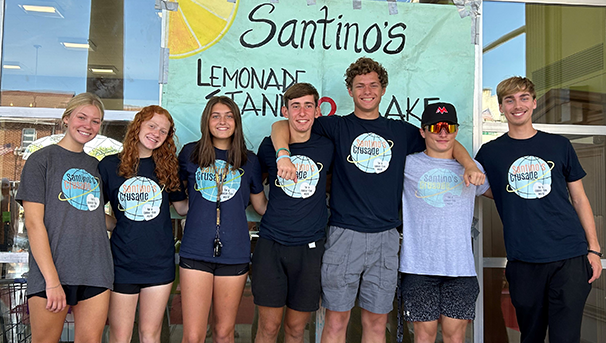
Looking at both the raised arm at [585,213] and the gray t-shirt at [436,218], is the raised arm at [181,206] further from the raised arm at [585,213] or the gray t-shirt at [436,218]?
the raised arm at [585,213]

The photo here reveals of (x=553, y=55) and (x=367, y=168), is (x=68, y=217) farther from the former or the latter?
(x=553, y=55)

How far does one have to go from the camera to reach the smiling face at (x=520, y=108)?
319 cm

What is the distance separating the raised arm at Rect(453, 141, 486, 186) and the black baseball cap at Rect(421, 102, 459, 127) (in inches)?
8.3

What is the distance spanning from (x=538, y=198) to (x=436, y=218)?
68 centimetres

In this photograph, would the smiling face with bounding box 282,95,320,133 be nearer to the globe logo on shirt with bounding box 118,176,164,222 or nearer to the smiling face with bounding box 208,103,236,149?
the smiling face with bounding box 208,103,236,149

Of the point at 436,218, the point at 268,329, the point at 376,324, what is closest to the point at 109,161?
the point at 268,329

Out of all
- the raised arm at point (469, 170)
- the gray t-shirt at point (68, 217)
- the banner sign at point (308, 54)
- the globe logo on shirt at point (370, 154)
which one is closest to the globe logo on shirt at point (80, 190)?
the gray t-shirt at point (68, 217)

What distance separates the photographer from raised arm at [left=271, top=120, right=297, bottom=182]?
110 inches

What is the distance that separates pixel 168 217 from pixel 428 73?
7.51ft

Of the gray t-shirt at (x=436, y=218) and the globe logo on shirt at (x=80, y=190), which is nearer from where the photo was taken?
the globe logo on shirt at (x=80, y=190)

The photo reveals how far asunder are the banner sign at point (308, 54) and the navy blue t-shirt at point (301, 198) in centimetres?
61

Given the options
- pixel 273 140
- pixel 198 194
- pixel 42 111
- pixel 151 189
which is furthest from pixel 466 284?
pixel 42 111

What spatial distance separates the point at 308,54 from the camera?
3717mm

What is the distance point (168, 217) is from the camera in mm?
3004
